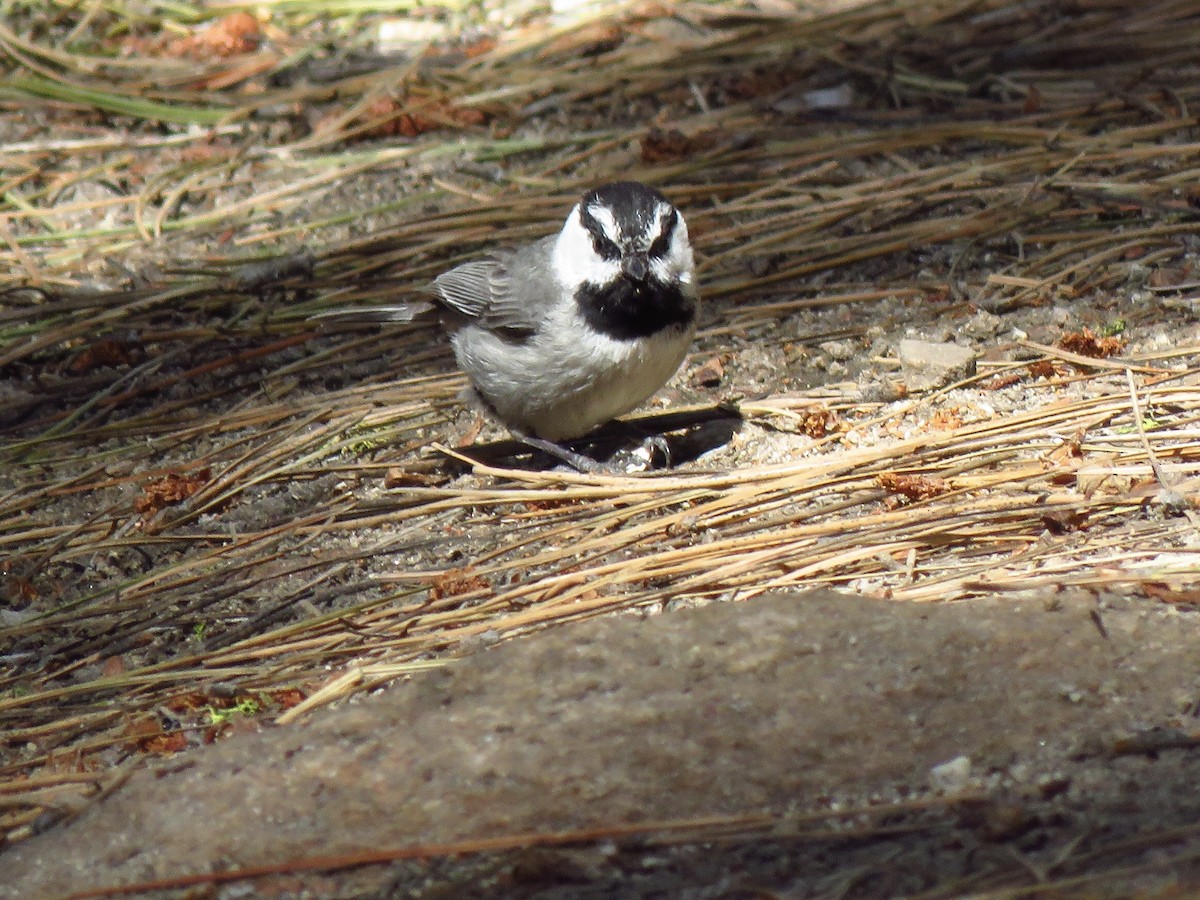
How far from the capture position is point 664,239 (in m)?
3.85

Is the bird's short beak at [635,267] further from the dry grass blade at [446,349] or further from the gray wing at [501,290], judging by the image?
the dry grass blade at [446,349]

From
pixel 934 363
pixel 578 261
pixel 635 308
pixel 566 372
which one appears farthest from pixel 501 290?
pixel 934 363

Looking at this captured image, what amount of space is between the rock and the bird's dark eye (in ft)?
2.46

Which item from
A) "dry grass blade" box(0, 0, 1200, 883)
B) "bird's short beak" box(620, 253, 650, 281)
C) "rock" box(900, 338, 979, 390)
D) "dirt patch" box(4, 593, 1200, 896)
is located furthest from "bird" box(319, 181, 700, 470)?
"dirt patch" box(4, 593, 1200, 896)

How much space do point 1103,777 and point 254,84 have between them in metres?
5.24

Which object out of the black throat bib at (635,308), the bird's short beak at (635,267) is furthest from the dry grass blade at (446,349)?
the bird's short beak at (635,267)

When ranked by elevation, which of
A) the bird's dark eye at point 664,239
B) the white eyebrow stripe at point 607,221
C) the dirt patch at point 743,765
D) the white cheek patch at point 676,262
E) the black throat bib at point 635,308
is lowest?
the dirt patch at point 743,765

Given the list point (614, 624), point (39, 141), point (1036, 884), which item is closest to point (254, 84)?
point (39, 141)

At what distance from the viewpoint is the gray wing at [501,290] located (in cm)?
402

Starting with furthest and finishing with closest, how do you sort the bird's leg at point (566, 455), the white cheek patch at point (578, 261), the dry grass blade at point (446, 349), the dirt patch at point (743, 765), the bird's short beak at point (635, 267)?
the bird's leg at point (566, 455)
the white cheek patch at point (578, 261)
the bird's short beak at point (635, 267)
the dry grass blade at point (446, 349)
the dirt patch at point (743, 765)

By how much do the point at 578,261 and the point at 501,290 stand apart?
0.31 metres

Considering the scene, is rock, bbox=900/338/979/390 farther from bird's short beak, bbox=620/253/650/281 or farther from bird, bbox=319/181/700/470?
bird's short beak, bbox=620/253/650/281

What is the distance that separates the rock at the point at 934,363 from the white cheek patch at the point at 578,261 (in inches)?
34.4

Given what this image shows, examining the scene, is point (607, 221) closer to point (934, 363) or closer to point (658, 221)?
point (658, 221)
